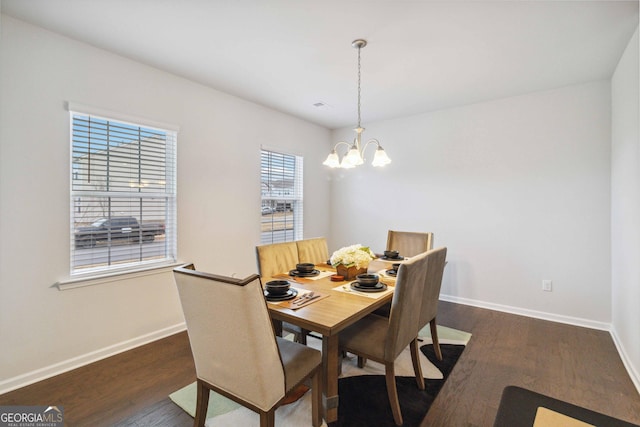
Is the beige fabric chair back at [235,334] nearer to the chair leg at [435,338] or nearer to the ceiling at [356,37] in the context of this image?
the chair leg at [435,338]

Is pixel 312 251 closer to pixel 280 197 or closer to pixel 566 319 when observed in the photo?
pixel 280 197

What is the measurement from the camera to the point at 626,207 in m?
2.48

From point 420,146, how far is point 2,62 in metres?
4.19

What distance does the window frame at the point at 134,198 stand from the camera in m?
2.40

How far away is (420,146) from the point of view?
4254mm

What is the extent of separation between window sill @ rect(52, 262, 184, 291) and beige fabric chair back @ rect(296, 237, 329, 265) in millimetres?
1242

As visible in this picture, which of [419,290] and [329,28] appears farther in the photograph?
[329,28]

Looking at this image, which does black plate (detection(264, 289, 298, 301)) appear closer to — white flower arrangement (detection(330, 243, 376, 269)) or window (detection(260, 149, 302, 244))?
white flower arrangement (detection(330, 243, 376, 269))

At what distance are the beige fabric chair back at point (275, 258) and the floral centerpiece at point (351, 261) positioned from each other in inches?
22.6

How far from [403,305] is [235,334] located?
96 centimetres

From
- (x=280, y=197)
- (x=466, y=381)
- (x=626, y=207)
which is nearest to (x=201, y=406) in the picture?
(x=466, y=381)

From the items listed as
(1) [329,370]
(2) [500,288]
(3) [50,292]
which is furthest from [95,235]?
(2) [500,288]

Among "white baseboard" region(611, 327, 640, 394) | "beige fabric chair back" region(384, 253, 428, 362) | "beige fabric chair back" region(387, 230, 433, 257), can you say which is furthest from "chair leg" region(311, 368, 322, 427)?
"white baseboard" region(611, 327, 640, 394)

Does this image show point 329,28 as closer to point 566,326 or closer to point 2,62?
point 2,62
